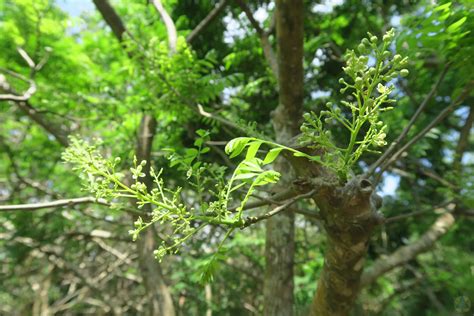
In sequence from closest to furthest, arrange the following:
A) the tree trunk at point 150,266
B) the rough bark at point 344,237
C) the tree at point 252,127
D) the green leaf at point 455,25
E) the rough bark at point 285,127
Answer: the tree at point 252,127 → the rough bark at point 344,237 → the green leaf at point 455,25 → the rough bark at point 285,127 → the tree trunk at point 150,266

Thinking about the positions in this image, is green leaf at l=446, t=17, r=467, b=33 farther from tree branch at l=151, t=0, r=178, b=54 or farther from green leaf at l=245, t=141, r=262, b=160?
tree branch at l=151, t=0, r=178, b=54

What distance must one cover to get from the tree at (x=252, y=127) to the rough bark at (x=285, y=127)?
12 mm

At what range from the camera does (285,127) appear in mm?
3080

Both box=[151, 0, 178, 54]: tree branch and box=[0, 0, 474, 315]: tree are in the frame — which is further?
box=[151, 0, 178, 54]: tree branch

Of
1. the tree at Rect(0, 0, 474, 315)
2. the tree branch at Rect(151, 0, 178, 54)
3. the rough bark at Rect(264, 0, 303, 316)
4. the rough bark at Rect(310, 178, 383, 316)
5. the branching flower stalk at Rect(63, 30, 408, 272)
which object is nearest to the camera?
the branching flower stalk at Rect(63, 30, 408, 272)

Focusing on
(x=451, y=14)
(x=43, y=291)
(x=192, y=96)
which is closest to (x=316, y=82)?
(x=192, y=96)

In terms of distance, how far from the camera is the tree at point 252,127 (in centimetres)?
130

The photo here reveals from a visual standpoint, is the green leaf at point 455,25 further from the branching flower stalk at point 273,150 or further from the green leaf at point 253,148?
the green leaf at point 253,148

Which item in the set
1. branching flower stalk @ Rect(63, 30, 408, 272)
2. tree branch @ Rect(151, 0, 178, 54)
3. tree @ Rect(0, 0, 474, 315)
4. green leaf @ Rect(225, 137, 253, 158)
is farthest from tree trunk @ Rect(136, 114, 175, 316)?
green leaf @ Rect(225, 137, 253, 158)

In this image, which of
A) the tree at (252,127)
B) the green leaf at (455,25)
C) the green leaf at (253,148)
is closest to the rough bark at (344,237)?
the tree at (252,127)

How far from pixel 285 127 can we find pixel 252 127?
1.16 meters

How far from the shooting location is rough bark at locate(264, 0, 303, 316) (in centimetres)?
242

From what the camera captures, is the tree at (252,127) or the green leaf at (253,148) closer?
the green leaf at (253,148)

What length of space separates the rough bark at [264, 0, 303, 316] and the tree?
0.01 meters
